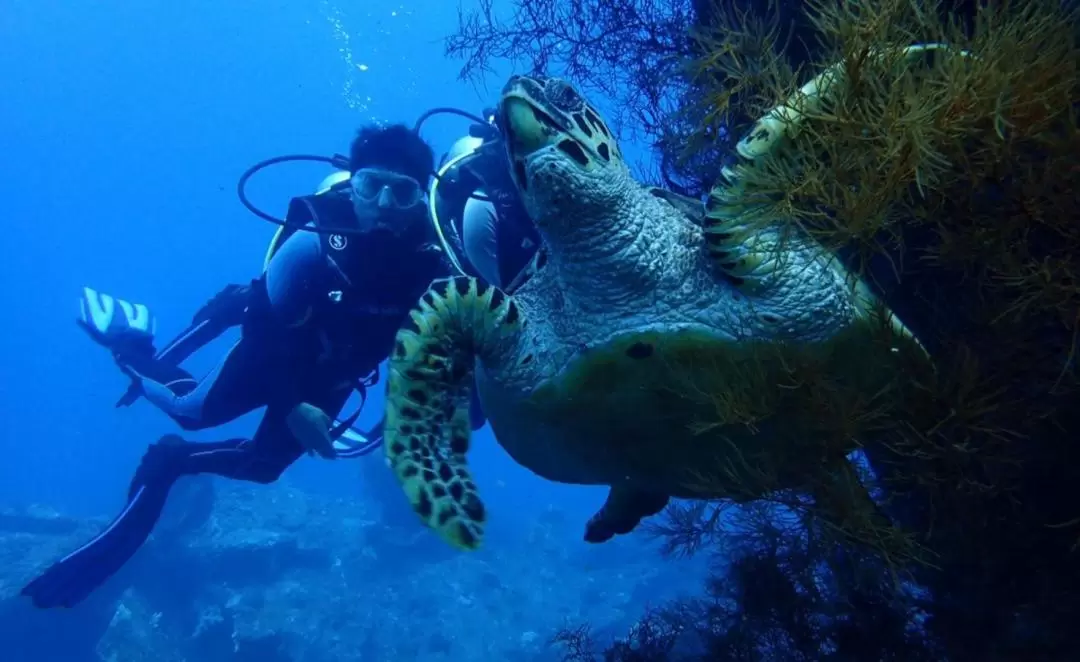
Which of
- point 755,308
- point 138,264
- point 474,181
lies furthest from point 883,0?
point 138,264

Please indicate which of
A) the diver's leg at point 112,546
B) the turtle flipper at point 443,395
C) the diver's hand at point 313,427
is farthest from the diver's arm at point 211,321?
the turtle flipper at point 443,395

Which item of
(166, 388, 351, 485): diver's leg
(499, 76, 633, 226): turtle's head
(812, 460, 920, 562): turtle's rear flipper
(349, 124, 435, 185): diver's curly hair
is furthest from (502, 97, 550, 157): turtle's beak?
(166, 388, 351, 485): diver's leg

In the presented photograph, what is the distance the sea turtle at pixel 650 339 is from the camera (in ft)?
7.31

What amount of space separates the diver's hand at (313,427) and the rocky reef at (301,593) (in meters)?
9.11

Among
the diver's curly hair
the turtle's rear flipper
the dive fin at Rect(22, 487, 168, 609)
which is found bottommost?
the turtle's rear flipper

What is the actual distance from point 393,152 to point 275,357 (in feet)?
8.01

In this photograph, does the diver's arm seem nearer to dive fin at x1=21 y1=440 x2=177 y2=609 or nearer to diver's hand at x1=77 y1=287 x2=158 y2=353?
diver's hand at x1=77 y1=287 x2=158 y2=353

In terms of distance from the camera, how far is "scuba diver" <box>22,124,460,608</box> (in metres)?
5.56

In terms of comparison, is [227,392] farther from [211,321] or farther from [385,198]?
[385,198]

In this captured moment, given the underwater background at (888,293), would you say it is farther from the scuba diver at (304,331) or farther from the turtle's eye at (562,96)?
the scuba diver at (304,331)

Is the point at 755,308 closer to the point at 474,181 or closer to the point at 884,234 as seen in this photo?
the point at 884,234

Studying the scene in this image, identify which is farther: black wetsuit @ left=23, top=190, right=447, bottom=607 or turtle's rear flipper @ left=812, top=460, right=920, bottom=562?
black wetsuit @ left=23, top=190, right=447, bottom=607

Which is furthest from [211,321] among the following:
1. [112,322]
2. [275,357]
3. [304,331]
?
[304,331]

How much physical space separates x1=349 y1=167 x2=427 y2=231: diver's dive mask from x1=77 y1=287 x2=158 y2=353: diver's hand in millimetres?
5204
